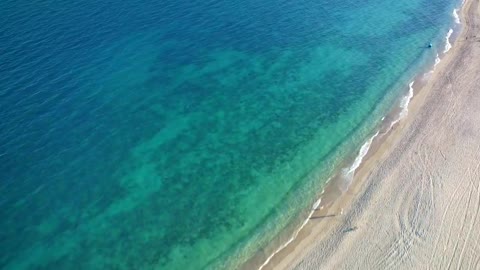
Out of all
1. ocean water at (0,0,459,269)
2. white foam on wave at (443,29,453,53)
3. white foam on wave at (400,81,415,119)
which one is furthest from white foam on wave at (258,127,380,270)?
white foam on wave at (443,29,453,53)

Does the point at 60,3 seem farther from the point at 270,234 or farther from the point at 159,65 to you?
the point at 270,234

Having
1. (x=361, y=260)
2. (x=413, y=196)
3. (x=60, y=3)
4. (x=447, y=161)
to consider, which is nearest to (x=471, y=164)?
(x=447, y=161)

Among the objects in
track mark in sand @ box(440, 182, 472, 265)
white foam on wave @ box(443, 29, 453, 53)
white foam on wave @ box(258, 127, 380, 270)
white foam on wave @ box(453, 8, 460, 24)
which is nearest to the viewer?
track mark in sand @ box(440, 182, 472, 265)

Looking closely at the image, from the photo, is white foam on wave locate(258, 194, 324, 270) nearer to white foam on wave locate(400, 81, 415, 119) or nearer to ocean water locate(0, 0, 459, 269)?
ocean water locate(0, 0, 459, 269)

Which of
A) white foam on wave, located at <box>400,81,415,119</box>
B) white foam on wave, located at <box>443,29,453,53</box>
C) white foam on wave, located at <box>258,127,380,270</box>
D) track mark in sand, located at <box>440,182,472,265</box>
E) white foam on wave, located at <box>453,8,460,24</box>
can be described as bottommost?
track mark in sand, located at <box>440,182,472,265</box>

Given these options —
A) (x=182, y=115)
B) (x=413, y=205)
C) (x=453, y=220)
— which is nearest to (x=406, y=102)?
(x=413, y=205)

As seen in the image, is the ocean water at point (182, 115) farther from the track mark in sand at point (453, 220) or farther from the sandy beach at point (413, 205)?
the track mark in sand at point (453, 220)

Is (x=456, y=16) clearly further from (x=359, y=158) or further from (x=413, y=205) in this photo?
(x=413, y=205)
